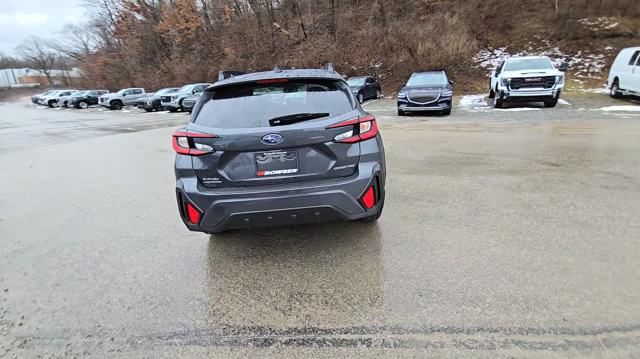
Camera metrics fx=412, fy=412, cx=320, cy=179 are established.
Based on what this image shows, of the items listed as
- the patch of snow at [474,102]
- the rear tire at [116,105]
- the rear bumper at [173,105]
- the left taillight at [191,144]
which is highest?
the left taillight at [191,144]

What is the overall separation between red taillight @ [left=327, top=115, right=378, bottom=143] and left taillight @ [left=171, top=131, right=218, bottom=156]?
3.40ft

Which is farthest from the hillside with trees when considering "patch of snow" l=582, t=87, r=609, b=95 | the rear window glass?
the rear window glass

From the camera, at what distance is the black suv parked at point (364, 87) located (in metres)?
21.1

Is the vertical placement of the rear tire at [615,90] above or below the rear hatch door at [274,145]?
below

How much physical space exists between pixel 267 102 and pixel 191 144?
74cm

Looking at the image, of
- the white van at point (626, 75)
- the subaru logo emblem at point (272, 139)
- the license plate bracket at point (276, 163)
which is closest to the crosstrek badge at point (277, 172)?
the license plate bracket at point (276, 163)

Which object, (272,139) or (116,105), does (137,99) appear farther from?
(272,139)

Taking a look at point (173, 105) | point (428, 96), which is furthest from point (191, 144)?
point (173, 105)

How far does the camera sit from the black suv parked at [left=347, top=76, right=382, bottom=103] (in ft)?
69.4

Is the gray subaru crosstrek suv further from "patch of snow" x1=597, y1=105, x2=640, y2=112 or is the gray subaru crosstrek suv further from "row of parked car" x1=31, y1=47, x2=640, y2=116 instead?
"patch of snow" x1=597, y1=105, x2=640, y2=112

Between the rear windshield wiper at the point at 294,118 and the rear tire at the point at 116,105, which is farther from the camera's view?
the rear tire at the point at 116,105

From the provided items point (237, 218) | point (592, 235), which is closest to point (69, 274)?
point (237, 218)

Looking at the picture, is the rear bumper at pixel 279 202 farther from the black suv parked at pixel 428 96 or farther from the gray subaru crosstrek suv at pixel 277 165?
the black suv parked at pixel 428 96

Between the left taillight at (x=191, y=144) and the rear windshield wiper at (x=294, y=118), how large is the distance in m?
0.51
